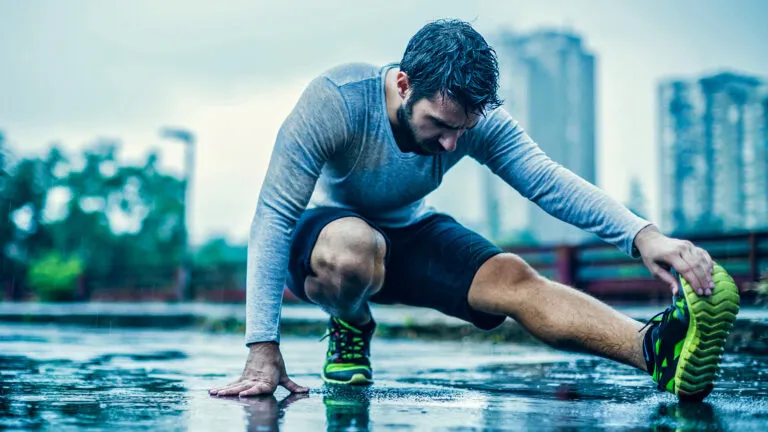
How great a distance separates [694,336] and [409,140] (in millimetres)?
1100

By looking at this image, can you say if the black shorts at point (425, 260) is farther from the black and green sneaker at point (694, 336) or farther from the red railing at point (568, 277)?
the red railing at point (568, 277)

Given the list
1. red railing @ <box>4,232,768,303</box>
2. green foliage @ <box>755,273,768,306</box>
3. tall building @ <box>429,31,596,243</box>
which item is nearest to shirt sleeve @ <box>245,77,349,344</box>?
green foliage @ <box>755,273,768,306</box>

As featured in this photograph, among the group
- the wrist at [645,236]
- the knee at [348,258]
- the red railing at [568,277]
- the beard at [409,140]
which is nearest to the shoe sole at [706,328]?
the wrist at [645,236]

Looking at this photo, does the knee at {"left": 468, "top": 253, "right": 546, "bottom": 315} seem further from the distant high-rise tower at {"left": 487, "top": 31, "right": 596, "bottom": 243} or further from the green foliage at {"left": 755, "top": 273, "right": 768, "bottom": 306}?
the distant high-rise tower at {"left": 487, "top": 31, "right": 596, "bottom": 243}

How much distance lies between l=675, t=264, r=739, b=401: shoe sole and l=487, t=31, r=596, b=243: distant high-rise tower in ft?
329

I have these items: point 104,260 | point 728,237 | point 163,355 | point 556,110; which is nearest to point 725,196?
point 556,110

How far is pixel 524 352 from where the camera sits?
590 centimetres

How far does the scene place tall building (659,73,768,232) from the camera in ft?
247

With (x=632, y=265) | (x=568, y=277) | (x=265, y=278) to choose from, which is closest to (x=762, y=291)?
(x=265, y=278)

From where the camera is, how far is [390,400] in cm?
259

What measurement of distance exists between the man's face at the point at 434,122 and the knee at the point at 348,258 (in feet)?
1.15

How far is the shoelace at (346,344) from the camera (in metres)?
3.37

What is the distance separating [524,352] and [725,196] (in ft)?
259

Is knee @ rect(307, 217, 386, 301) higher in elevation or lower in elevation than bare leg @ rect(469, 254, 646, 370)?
higher
